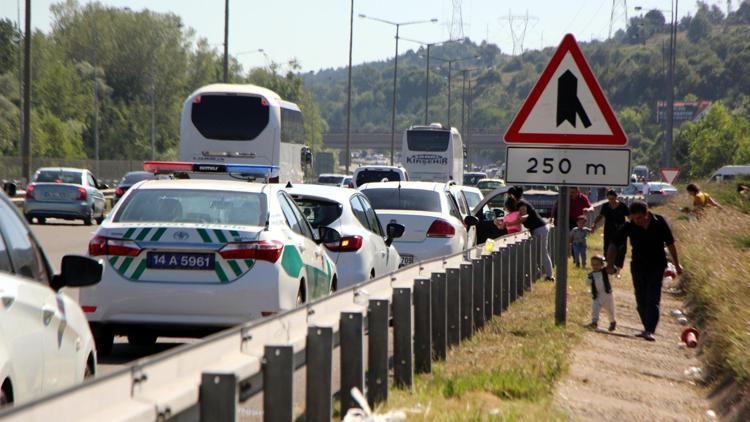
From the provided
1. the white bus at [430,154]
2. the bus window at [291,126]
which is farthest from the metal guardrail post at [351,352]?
the white bus at [430,154]

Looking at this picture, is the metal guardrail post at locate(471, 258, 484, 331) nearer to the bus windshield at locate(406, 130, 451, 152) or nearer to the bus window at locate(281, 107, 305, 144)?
the bus window at locate(281, 107, 305, 144)

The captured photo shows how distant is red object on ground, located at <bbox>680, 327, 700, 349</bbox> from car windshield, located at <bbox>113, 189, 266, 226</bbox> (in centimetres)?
549

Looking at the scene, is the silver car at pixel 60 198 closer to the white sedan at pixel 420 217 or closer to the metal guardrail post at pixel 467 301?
the white sedan at pixel 420 217

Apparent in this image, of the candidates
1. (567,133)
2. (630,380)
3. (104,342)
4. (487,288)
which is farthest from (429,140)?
(104,342)

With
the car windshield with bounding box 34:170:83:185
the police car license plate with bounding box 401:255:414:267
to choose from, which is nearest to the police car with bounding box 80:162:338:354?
the police car license plate with bounding box 401:255:414:267

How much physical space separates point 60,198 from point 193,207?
2746cm

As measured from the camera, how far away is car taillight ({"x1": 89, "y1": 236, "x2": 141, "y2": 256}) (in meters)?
10.8

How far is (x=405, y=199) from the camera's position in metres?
19.7

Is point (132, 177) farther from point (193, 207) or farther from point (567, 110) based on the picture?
point (193, 207)

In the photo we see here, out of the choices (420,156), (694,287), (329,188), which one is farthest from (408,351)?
(420,156)

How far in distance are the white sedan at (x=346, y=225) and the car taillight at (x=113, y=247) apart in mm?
4004

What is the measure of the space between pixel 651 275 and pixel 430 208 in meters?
4.85

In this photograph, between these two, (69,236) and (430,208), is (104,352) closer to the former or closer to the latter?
(430,208)

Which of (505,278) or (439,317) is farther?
(505,278)
